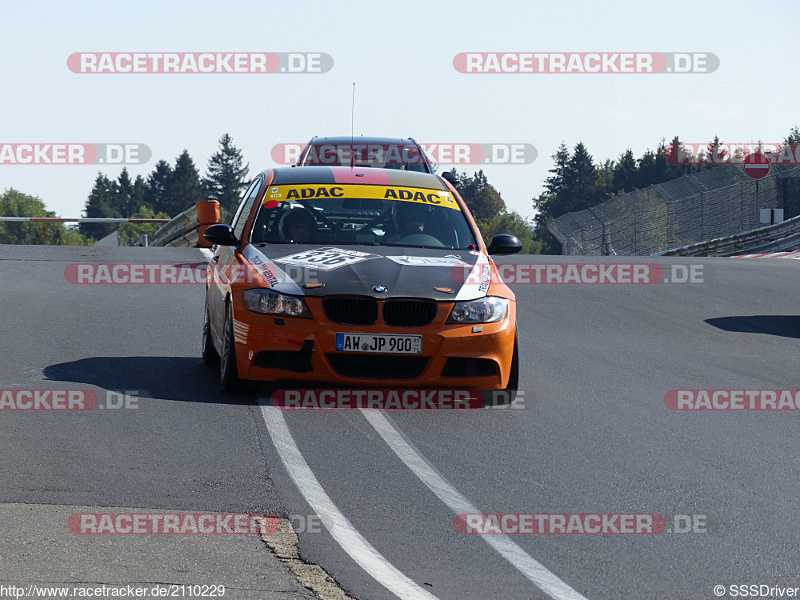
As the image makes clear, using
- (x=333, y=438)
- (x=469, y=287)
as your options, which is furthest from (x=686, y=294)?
(x=333, y=438)

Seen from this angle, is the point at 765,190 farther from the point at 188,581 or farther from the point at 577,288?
the point at 188,581

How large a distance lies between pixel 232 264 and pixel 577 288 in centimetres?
894

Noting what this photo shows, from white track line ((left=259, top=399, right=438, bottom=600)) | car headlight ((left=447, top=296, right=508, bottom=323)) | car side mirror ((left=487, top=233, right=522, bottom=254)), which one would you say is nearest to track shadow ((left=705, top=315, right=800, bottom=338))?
car side mirror ((left=487, top=233, right=522, bottom=254))

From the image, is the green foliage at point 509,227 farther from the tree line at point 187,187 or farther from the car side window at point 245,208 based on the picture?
the car side window at point 245,208

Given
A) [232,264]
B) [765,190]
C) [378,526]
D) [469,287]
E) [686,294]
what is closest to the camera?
[378,526]

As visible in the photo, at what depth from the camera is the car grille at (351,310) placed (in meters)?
7.91

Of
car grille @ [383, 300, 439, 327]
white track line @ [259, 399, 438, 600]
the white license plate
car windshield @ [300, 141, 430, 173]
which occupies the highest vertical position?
car windshield @ [300, 141, 430, 173]

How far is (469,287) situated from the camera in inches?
322

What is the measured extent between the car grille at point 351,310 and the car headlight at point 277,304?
0.51 feet

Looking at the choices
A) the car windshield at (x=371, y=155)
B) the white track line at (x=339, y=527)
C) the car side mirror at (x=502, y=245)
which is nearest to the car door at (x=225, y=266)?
the white track line at (x=339, y=527)

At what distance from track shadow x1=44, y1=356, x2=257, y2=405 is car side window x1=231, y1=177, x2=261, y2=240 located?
1155mm

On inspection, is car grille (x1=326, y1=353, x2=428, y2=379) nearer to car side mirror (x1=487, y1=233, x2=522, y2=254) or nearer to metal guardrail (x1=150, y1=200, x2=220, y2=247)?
car side mirror (x1=487, y1=233, x2=522, y2=254)

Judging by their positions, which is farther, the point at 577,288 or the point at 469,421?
the point at 577,288

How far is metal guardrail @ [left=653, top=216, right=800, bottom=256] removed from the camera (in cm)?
3003
